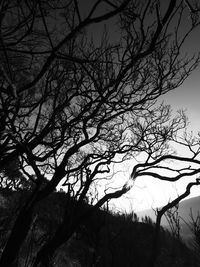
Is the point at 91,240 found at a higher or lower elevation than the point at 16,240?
higher

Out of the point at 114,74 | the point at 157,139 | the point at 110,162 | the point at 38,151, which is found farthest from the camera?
the point at 157,139

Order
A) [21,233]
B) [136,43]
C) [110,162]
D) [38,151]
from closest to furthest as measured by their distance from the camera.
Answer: [136,43] → [21,233] → [38,151] → [110,162]

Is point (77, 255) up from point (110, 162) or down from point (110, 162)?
down

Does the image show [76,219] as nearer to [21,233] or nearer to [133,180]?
[21,233]

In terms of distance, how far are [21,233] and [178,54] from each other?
5605 mm

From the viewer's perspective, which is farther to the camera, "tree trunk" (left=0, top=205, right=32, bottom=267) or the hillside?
the hillside

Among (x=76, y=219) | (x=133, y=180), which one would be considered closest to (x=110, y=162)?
(x=133, y=180)

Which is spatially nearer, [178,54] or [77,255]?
[178,54]

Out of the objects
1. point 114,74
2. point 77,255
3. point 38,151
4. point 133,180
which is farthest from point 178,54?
point 77,255

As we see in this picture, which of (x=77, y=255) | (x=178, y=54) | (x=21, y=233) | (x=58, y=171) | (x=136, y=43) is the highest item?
(x=178, y=54)

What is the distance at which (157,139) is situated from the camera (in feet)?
27.9

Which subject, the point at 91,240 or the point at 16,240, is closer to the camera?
the point at 16,240

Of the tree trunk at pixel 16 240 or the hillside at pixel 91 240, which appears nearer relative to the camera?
the tree trunk at pixel 16 240

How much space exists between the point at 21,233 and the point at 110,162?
4017 millimetres
